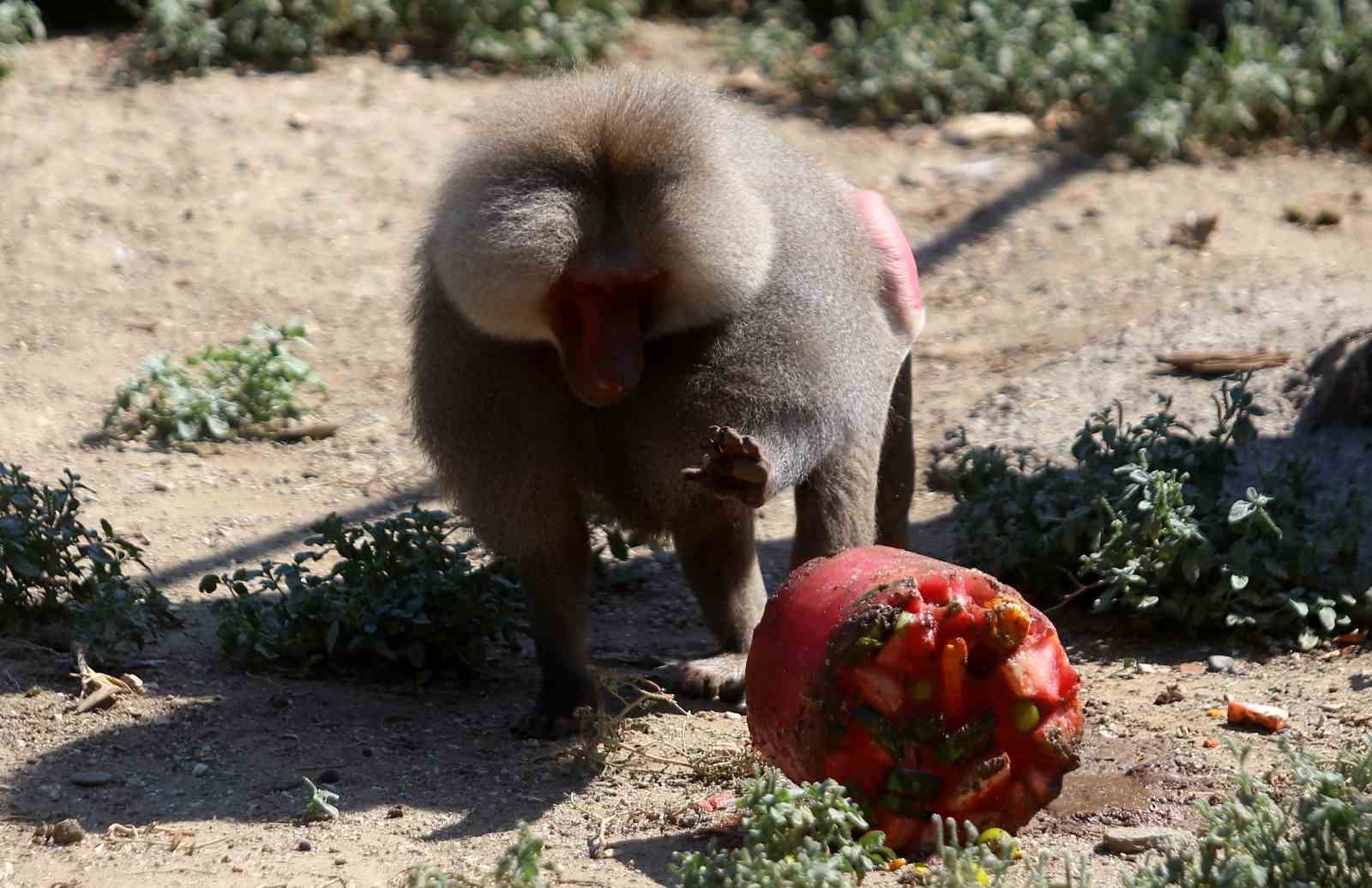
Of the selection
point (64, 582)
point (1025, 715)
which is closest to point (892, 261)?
point (1025, 715)

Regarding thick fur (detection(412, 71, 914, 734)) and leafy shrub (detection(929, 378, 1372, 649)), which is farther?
leafy shrub (detection(929, 378, 1372, 649))

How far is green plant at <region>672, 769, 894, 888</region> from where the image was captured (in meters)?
2.75

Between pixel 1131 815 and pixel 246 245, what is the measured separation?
523cm

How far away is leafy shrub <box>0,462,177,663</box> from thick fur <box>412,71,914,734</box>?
826 mm

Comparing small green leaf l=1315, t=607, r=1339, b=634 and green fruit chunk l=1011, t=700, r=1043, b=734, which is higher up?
green fruit chunk l=1011, t=700, r=1043, b=734

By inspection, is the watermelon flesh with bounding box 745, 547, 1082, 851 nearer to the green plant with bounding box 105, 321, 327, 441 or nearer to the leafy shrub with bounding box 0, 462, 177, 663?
the leafy shrub with bounding box 0, 462, 177, 663

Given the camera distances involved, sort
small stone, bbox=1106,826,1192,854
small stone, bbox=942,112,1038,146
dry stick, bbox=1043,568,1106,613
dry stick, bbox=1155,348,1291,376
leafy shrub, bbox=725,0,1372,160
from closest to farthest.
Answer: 1. small stone, bbox=1106,826,1192,854
2. dry stick, bbox=1043,568,1106,613
3. dry stick, bbox=1155,348,1291,376
4. leafy shrub, bbox=725,0,1372,160
5. small stone, bbox=942,112,1038,146

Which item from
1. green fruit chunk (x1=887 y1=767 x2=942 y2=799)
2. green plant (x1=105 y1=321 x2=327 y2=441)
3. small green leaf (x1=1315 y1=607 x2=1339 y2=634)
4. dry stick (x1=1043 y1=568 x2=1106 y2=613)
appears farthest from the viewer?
green plant (x1=105 y1=321 x2=327 y2=441)

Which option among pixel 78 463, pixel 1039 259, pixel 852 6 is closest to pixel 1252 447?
pixel 1039 259

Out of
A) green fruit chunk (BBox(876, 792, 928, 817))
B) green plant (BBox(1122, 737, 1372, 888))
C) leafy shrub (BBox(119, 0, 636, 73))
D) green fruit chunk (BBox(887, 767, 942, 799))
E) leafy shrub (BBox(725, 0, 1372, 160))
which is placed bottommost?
green fruit chunk (BBox(876, 792, 928, 817))

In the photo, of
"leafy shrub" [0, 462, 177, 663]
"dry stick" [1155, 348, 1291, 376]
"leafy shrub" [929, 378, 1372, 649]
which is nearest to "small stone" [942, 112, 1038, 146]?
Answer: "dry stick" [1155, 348, 1291, 376]

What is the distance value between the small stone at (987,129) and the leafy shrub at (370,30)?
179 centimetres

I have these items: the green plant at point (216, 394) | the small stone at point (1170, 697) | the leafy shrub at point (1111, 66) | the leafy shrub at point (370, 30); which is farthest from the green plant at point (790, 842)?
the leafy shrub at point (370, 30)

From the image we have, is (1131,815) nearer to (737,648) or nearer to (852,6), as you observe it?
(737,648)
